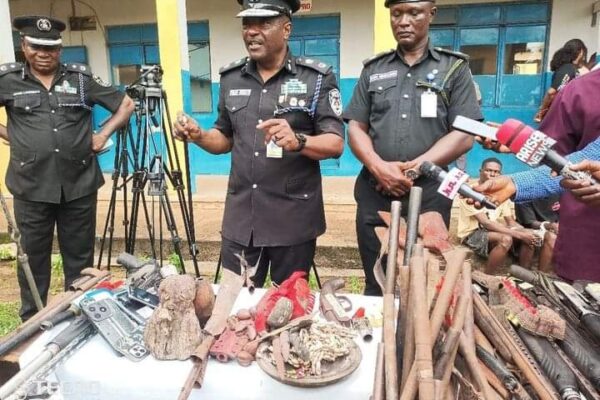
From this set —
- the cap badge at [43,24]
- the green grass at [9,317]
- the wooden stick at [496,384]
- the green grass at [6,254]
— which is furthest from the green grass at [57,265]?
the wooden stick at [496,384]

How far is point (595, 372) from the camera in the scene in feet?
4.15

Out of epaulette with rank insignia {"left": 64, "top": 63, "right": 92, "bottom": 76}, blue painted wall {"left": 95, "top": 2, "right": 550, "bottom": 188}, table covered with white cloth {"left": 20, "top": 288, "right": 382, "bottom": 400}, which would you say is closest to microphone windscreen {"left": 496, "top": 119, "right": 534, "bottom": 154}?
table covered with white cloth {"left": 20, "top": 288, "right": 382, "bottom": 400}

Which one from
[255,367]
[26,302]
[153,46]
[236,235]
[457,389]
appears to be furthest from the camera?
[153,46]

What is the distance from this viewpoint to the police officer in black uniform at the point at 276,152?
2.38 meters

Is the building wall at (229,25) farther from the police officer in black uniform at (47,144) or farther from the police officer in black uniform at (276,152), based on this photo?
the police officer in black uniform at (276,152)

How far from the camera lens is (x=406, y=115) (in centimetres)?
245

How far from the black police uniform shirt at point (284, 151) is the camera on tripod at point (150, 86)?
0.92 metres

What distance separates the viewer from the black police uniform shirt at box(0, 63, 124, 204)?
3.10m

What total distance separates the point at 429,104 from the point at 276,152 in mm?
813

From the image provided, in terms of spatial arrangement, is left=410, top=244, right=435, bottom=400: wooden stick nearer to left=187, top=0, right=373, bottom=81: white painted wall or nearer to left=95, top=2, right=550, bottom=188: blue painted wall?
left=95, top=2, right=550, bottom=188: blue painted wall

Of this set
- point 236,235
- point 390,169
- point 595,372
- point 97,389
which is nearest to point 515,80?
point 390,169

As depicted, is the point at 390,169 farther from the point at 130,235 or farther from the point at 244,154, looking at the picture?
the point at 130,235

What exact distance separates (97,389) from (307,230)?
4.24 feet

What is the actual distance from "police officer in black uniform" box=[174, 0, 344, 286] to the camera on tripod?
0.87 metres
